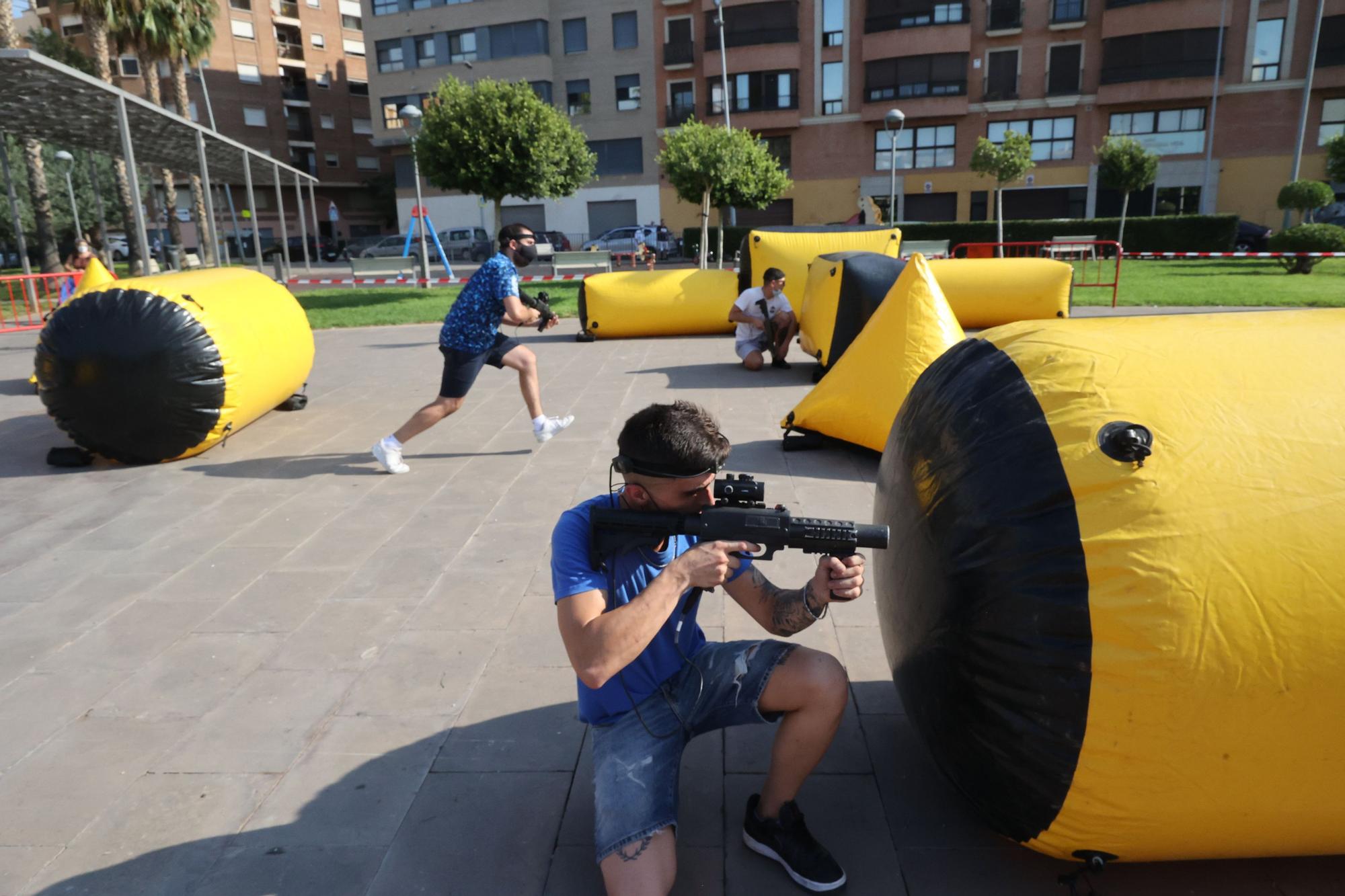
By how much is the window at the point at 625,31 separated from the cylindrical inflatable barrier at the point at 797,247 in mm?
36024

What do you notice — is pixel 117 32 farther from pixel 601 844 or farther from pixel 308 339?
pixel 601 844

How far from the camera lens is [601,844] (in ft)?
7.68

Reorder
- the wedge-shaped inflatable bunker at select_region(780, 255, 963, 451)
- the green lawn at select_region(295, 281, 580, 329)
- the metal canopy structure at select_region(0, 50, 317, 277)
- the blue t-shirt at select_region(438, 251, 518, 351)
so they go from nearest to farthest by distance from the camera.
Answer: the wedge-shaped inflatable bunker at select_region(780, 255, 963, 451), the blue t-shirt at select_region(438, 251, 518, 351), the metal canopy structure at select_region(0, 50, 317, 277), the green lawn at select_region(295, 281, 580, 329)

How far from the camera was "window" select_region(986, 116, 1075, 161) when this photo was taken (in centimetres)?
4078

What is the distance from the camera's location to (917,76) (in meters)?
41.5

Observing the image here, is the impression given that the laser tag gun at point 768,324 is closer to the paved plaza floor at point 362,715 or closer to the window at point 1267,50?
the paved plaza floor at point 362,715

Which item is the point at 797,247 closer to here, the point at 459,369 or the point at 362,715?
the point at 459,369

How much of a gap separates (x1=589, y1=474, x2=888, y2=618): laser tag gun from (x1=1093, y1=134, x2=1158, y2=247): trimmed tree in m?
35.2

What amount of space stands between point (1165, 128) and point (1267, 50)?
4808 millimetres

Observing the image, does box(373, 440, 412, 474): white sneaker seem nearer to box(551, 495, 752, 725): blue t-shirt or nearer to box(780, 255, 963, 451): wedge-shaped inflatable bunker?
box(780, 255, 963, 451): wedge-shaped inflatable bunker

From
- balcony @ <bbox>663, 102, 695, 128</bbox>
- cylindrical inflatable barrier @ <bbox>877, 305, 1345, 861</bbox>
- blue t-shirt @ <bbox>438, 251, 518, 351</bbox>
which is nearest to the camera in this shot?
cylindrical inflatable barrier @ <bbox>877, 305, 1345, 861</bbox>

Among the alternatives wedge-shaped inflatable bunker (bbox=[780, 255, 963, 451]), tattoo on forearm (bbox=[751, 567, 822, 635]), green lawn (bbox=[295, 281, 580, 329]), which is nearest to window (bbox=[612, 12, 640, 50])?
green lawn (bbox=[295, 281, 580, 329])

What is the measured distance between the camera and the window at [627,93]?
45562 millimetres

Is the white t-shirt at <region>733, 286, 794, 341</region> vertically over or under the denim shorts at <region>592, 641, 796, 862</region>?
over
